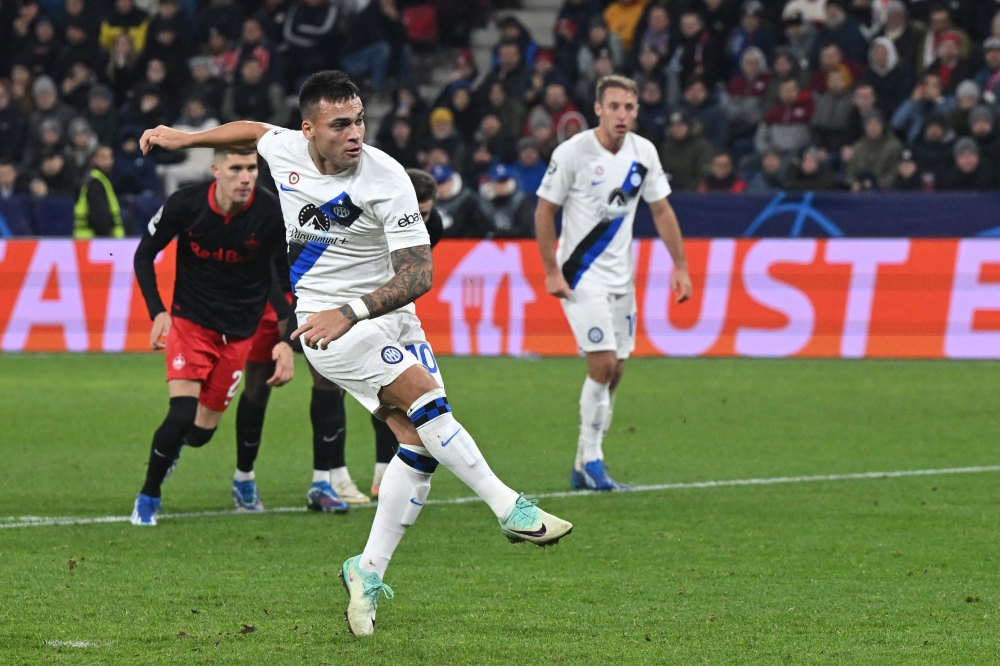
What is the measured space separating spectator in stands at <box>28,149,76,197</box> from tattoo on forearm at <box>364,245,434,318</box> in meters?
16.5

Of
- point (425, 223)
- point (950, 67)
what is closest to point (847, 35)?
point (950, 67)

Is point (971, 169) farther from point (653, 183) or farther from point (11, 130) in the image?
point (11, 130)

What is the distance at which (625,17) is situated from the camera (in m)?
21.5

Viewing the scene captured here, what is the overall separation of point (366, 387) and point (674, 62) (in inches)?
612

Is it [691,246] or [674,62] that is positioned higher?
[674,62]

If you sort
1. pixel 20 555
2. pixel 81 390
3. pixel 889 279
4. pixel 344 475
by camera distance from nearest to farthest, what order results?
pixel 20 555 < pixel 344 475 < pixel 81 390 < pixel 889 279

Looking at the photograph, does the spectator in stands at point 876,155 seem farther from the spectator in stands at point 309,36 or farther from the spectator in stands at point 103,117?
the spectator in stands at point 103,117

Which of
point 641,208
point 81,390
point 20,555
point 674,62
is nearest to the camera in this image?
point 20,555

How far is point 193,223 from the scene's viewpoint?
8117 mm

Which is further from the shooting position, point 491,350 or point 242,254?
point 491,350

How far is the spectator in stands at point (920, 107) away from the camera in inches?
727

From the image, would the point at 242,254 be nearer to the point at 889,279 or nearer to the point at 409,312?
the point at 409,312

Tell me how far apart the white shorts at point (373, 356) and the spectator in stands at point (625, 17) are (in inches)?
624

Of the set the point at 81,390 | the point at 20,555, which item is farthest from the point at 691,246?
the point at 20,555
